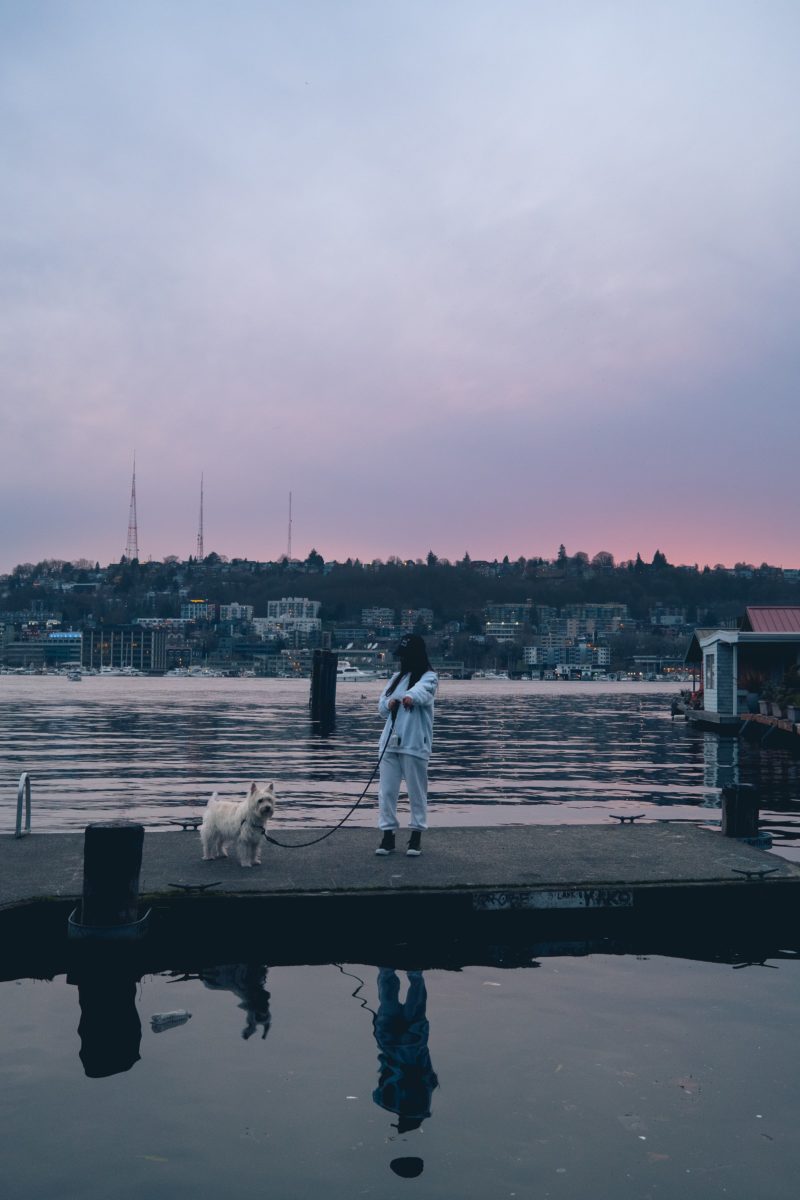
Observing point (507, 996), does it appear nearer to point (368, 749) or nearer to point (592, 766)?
point (592, 766)

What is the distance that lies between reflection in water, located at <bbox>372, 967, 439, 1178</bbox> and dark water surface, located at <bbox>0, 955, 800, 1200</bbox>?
2 cm

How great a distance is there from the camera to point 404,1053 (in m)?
7.59

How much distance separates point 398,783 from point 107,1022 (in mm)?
4399

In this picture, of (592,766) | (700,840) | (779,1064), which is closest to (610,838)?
(700,840)

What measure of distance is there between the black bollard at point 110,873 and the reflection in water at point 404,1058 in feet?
7.90

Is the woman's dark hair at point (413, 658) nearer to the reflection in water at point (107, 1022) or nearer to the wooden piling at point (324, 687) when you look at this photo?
the reflection in water at point (107, 1022)

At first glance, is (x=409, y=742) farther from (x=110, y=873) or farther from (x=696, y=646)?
(x=696, y=646)

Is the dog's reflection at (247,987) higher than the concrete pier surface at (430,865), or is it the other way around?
the concrete pier surface at (430,865)

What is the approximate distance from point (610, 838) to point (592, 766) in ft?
64.8

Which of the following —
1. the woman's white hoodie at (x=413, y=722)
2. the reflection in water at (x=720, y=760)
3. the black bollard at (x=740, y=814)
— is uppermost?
the woman's white hoodie at (x=413, y=722)

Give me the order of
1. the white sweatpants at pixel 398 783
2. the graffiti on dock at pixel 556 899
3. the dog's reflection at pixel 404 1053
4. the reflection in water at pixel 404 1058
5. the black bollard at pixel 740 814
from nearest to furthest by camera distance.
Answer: the reflection in water at pixel 404 1058 → the dog's reflection at pixel 404 1053 → the graffiti on dock at pixel 556 899 → the white sweatpants at pixel 398 783 → the black bollard at pixel 740 814

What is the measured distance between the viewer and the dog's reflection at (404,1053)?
21.9 ft

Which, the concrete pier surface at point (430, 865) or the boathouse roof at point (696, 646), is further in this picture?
the boathouse roof at point (696, 646)

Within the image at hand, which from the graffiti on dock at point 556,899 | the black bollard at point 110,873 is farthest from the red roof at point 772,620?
the black bollard at point 110,873
